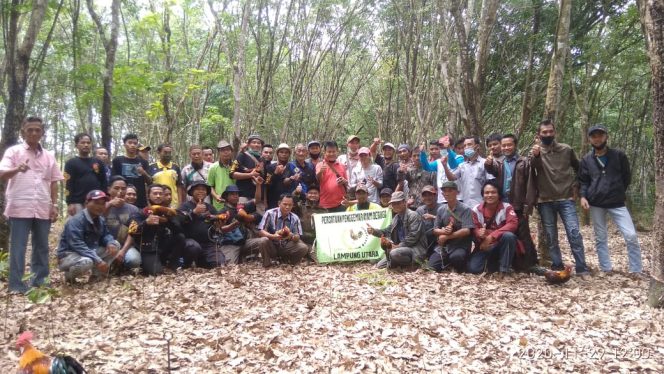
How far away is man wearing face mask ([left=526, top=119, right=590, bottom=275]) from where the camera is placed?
7.01m

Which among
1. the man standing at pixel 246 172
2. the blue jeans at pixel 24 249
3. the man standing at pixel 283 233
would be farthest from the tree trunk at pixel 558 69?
the blue jeans at pixel 24 249

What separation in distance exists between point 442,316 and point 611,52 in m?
13.5

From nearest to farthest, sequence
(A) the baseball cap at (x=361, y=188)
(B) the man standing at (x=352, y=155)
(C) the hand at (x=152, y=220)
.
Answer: (C) the hand at (x=152, y=220), (A) the baseball cap at (x=361, y=188), (B) the man standing at (x=352, y=155)

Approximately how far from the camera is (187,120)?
79.5 feet

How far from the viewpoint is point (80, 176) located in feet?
24.7

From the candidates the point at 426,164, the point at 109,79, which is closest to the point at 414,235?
the point at 426,164

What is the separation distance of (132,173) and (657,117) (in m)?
8.37

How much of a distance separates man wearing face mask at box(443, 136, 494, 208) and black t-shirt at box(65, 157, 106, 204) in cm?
629

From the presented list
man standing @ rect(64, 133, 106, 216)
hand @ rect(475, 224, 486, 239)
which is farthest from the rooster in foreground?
hand @ rect(475, 224, 486, 239)

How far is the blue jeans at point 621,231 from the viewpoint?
687 cm

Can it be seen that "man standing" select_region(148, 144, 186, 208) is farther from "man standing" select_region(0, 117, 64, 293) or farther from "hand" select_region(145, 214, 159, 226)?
"man standing" select_region(0, 117, 64, 293)

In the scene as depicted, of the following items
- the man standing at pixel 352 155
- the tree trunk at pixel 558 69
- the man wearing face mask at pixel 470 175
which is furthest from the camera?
the man standing at pixel 352 155

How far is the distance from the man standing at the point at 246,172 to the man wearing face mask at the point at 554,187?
4.98 meters

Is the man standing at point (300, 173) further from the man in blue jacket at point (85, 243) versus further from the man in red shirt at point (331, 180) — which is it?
the man in blue jacket at point (85, 243)
